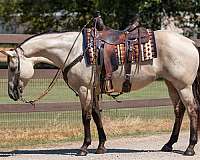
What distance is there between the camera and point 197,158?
8.35 m

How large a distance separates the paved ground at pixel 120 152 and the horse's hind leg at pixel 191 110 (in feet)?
0.50

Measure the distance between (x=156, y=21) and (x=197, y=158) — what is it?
23064 millimetres

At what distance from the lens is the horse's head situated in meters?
8.40

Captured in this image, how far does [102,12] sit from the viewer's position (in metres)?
29.0

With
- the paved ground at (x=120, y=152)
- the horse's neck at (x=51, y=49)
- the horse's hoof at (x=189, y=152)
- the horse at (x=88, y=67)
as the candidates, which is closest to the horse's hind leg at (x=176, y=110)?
the paved ground at (x=120, y=152)

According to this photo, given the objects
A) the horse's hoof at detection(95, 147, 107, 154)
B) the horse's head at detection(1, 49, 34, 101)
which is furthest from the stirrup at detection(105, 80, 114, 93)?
the horse's head at detection(1, 49, 34, 101)

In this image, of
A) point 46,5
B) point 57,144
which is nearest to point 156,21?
point 46,5

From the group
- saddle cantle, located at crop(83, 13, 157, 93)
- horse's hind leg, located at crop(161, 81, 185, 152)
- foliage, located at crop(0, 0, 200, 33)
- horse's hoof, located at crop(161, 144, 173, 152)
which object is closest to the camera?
saddle cantle, located at crop(83, 13, 157, 93)

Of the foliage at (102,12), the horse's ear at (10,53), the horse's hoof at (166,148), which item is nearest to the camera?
the horse's ear at (10,53)

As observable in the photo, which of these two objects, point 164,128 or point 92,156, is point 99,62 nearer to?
point 92,156

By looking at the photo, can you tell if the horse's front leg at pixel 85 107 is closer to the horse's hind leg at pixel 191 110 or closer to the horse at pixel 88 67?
the horse at pixel 88 67

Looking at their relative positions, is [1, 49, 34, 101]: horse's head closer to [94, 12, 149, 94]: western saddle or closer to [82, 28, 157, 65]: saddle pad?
[82, 28, 157, 65]: saddle pad

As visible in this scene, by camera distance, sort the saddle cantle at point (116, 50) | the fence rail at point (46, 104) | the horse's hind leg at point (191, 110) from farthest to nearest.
→ the fence rail at point (46, 104) < the horse's hind leg at point (191, 110) < the saddle cantle at point (116, 50)

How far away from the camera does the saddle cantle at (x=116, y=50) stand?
852 cm
